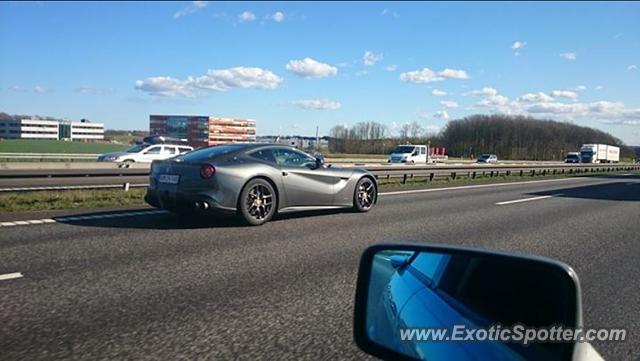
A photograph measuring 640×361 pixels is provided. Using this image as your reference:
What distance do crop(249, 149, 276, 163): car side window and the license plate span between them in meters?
1.27

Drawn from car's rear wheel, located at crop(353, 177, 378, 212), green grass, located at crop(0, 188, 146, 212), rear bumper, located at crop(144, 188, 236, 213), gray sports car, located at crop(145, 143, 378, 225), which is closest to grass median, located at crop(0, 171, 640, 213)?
green grass, located at crop(0, 188, 146, 212)

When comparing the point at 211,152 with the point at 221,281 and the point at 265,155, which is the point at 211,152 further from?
the point at 221,281

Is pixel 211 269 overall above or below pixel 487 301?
below

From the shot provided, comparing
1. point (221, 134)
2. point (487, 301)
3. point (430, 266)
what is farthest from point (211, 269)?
point (221, 134)

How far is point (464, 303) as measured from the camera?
2.08 metres

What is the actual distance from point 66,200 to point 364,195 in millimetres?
6665

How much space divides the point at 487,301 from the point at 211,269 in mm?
4107

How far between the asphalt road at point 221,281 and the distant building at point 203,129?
1014 inches

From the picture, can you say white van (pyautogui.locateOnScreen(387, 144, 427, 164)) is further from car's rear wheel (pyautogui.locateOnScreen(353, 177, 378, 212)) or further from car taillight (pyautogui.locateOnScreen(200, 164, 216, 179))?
car taillight (pyautogui.locateOnScreen(200, 164, 216, 179))

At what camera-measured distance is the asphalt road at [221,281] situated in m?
3.62

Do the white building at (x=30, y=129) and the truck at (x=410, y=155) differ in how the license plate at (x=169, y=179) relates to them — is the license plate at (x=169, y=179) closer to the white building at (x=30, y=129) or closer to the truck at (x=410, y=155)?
the truck at (x=410, y=155)

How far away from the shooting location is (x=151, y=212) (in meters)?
9.91

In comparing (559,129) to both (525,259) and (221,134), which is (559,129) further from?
(525,259)

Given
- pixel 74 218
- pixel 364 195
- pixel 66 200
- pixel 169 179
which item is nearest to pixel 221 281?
pixel 169 179
